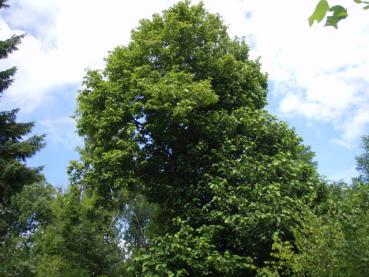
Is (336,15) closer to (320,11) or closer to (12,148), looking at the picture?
(320,11)

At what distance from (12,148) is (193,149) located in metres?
7.66

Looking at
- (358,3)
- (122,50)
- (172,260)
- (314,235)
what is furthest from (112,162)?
(358,3)

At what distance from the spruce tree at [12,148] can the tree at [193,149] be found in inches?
94.4

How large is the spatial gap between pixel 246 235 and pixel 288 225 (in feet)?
5.03

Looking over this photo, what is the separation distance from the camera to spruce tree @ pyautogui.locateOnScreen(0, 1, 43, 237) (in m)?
18.0

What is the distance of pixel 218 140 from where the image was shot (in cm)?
1795

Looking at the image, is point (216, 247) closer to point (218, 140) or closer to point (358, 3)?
point (218, 140)

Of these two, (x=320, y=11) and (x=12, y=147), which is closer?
(x=320, y=11)

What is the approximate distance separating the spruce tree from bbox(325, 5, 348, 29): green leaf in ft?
56.2

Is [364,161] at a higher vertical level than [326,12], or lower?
higher

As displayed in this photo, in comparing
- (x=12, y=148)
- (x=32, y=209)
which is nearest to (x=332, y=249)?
(x=12, y=148)

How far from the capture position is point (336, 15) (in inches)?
95.4

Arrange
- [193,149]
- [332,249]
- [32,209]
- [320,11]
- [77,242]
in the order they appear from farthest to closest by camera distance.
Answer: [32,209]
[77,242]
[193,149]
[332,249]
[320,11]

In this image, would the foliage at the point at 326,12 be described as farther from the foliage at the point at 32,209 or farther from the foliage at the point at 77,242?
the foliage at the point at 32,209
